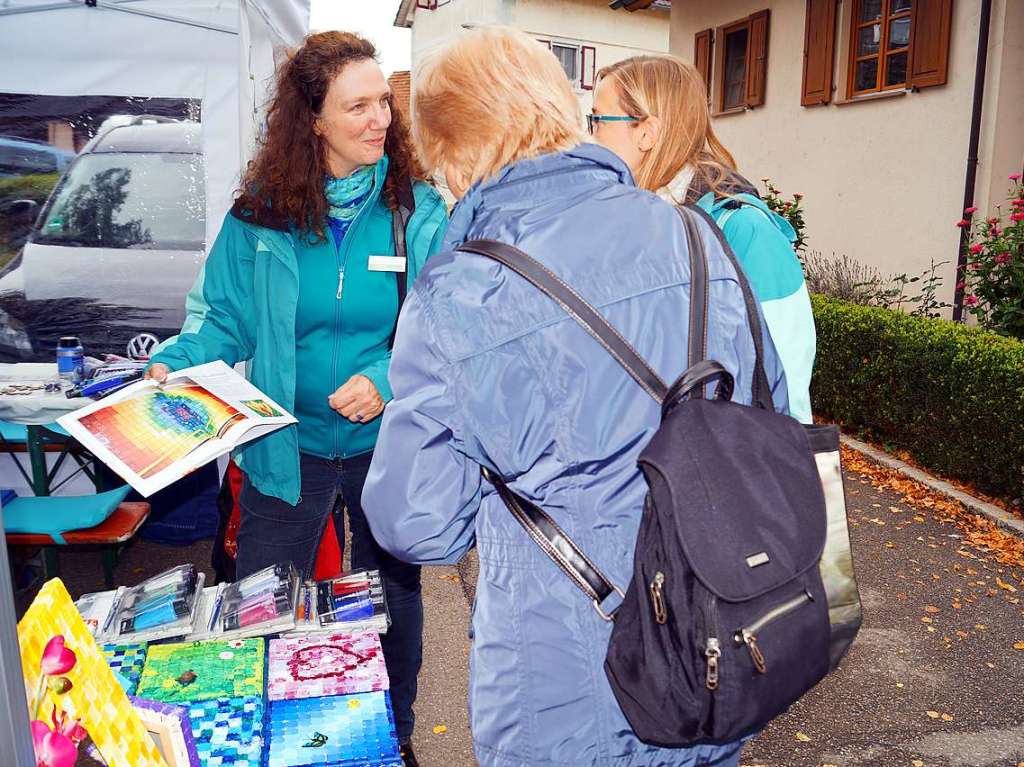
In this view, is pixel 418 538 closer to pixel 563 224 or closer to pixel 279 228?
pixel 563 224

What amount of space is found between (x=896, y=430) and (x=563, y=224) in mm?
5803

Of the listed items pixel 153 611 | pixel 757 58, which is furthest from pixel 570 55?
pixel 153 611

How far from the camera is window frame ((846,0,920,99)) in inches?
354

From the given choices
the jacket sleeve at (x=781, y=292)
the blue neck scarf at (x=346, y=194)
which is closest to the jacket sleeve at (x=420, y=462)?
the jacket sleeve at (x=781, y=292)

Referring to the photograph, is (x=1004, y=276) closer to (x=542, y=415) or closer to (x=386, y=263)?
(x=386, y=263)

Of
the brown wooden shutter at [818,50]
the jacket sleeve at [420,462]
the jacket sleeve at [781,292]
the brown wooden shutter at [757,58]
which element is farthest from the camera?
the brown wooden shutter at [757,58]

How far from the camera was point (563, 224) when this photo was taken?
1.33 m

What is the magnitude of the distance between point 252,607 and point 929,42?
8.69 meters

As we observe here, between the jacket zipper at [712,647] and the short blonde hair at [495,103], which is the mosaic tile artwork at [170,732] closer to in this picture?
the jacket zipper at [712,647]

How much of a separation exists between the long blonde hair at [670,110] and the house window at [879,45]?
25.9 ft

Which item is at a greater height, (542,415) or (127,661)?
(542,415)

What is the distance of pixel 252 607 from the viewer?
81.4 inches

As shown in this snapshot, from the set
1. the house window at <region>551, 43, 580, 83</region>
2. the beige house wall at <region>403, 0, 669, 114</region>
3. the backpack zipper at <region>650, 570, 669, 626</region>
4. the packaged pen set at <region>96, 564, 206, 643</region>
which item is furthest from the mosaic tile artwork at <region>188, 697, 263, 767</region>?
the house window at <region>551, 43, 580, 83</region>

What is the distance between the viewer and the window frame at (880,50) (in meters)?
8.98
